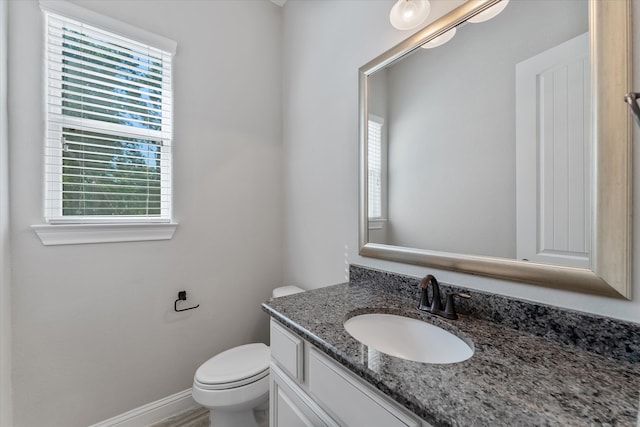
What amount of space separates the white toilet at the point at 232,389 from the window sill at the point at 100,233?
84 centimetres

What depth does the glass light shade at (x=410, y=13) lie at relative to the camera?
108 centimetres

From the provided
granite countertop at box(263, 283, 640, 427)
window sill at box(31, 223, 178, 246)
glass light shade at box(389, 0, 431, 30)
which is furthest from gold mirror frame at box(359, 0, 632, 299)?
window sill at box(31, 223, 178, 246)

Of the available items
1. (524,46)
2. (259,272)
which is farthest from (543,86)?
(259,272)

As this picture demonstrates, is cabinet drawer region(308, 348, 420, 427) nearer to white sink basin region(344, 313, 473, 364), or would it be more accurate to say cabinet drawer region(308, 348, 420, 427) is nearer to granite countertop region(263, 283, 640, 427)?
granite countertop region(263, 283, 640, 427)

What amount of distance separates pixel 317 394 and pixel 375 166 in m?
1.02

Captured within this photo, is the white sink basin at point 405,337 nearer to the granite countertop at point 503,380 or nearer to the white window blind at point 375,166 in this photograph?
the granite countertop at point 503,380

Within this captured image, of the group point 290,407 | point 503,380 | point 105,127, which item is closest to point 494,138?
point 503,380

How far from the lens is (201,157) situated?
1794 mm

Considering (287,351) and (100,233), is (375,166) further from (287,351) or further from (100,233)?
(100,233)

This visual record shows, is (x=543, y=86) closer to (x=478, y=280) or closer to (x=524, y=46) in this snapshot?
(x=524, y=46)

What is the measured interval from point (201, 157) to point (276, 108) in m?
0.74

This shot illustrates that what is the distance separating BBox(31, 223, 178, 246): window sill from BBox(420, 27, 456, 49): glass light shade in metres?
1.69

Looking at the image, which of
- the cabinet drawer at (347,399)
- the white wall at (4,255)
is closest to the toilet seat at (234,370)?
the cabinet drawer at (347,399)

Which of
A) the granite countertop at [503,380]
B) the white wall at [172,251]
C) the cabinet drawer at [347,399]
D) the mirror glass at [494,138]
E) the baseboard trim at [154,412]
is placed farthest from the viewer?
the baseboard trim at [154,412]
